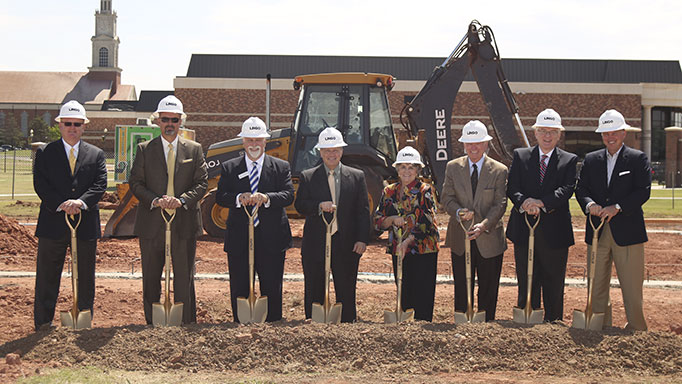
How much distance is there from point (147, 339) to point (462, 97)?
44038mm

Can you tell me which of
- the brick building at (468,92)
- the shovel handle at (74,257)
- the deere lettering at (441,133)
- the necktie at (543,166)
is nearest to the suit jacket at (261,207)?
the shovel handle at (74,257)

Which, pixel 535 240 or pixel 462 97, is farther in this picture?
pixel 462 97

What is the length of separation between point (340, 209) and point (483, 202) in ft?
4.24

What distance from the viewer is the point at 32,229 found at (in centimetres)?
1512

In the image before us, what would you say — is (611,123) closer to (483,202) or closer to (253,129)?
(483,202)

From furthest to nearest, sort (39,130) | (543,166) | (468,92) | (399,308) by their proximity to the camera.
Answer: (39,130), (468,92), (543,166), (399,308)

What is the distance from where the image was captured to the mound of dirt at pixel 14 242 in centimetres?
1172

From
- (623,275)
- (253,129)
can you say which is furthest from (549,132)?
(253,129)

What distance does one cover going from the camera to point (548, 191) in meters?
6.48

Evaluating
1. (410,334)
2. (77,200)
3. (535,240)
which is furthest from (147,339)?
(535,240)

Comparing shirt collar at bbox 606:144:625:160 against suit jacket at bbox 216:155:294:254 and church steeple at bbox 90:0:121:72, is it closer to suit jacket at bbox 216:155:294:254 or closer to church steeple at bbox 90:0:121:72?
suit jacket at bbox 216:155:294:254

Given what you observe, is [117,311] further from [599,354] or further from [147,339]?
[599,354]

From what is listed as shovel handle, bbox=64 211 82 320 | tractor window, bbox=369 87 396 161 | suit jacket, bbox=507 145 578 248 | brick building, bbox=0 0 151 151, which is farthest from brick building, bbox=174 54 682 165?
brick building, bbox=0 0 151 151

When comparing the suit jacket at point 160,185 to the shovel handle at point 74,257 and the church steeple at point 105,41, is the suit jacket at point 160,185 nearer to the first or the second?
the shovel handle at point 74,257
